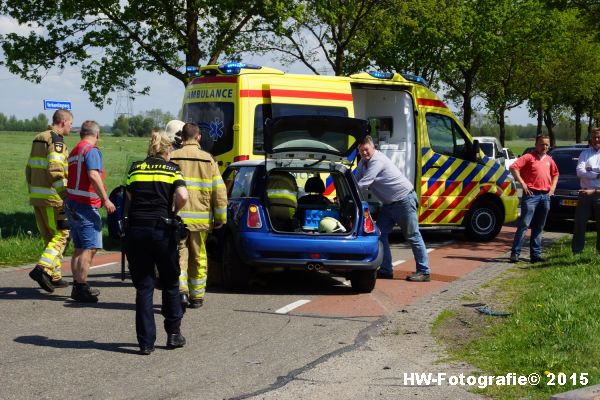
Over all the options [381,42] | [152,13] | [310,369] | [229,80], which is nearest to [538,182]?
[229,80]

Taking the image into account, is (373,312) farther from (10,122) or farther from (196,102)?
(10,122)

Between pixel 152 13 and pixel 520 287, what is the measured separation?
12628 mm

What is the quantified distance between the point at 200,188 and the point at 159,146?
5.06ft

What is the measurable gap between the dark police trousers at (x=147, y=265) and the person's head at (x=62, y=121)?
312 cm

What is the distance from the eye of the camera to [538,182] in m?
13.6

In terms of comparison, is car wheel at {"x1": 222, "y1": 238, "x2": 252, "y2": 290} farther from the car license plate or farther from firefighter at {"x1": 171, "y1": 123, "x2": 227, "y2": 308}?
the car license plate

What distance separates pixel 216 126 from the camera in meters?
14.6

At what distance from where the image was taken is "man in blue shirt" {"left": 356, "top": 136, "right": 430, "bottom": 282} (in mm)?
11680

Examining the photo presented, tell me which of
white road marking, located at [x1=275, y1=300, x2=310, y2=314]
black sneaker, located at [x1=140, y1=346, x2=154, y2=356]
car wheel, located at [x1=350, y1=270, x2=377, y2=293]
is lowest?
white road marking, located at [x1=275, y1=300, x2=310, y2=314]

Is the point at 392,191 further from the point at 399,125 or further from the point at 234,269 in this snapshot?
the point at 399,125

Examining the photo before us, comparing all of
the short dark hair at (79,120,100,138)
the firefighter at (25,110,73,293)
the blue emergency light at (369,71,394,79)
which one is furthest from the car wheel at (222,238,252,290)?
the blue emergency light at (369,71,394,79)

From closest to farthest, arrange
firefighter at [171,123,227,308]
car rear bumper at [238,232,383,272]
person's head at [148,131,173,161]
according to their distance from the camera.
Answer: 1. person's head at [148,131,173,161]
2. firefighter at [171,123,227,308]
3. car rear bumper at [238,232,383,272]

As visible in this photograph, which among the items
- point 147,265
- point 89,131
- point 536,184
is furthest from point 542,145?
point 147,265

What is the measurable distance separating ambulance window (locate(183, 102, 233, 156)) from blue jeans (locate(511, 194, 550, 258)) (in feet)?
15.1
